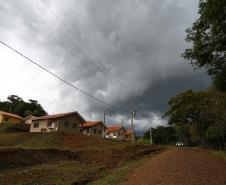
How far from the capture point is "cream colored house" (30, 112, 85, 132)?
50.5 m

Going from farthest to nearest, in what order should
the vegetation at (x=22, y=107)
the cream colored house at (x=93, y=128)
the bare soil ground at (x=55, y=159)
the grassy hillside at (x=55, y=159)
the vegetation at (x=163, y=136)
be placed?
the vegetation at (x=163, y=136), the vegetation at (x=22, y=107), the cream colored house at (x=93, y=128), the grassy hillside at (x=55, y=159), the bare soil ground at (x=55, y=159)

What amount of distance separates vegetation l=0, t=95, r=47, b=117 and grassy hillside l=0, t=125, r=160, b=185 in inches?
1375

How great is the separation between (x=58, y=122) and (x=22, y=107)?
144 ft

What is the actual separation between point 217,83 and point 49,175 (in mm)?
16233

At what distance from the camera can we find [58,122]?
50.3m

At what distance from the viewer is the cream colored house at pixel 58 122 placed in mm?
50500

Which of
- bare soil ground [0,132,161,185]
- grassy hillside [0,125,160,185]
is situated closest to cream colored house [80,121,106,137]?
grassy hillside [0,125,160,185]

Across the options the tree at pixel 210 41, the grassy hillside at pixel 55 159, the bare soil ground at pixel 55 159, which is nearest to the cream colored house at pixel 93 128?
the grassy hillside at pixel 55 159

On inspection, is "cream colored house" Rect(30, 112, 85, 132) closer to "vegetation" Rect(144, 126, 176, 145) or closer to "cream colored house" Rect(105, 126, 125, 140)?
"cream colored house" Rect(105, 126, 125, 140)

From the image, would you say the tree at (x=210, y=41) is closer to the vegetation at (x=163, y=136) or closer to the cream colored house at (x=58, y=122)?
the cream colored house at (x=58, y=122)

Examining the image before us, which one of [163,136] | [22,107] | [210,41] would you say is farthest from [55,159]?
[163,136]

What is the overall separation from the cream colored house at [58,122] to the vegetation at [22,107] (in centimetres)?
3160

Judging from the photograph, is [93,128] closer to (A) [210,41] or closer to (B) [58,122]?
(B) [58,122]

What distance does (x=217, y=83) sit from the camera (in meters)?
19.8
